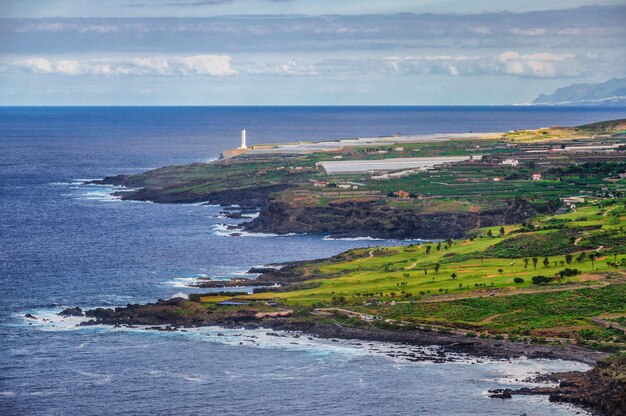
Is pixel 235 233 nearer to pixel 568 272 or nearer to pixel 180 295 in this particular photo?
pixel 180 295

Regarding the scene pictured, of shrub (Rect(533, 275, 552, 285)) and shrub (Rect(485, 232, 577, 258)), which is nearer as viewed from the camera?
shrub (Rect(533, 275, 552, 285))

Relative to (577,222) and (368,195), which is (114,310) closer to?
(577,222)

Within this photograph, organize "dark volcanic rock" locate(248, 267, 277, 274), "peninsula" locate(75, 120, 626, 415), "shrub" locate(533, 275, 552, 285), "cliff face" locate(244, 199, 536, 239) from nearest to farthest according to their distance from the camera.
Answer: "peninsula" locate(75, 120, 626, 415) < "shrub" locate(533, 275, 552, 285) < "dark volcanic rock" locate(248, 267, 277, 274) < "cliff face" locate(244, 199, 536, 239)

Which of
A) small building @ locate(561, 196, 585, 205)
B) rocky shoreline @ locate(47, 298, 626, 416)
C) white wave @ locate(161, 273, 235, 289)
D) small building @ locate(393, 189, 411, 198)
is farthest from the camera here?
small building @ locate(393, 189, 411, 198)

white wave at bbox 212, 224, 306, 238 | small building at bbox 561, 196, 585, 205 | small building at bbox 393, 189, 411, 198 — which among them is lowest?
white wave at bbox 212, 224, 306, 238

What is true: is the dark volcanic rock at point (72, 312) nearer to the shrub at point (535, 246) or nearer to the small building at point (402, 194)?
the shrub at point (535, 246)

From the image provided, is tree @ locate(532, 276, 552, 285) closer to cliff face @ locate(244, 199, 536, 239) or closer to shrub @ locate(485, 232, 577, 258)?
shrub @ locate(485, 232, 577, 258)

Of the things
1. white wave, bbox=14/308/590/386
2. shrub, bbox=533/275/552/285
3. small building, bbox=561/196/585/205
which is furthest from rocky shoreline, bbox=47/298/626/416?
small building, bbox=561/196/585/205

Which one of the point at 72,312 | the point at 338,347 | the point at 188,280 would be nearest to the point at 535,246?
the point at 338,347

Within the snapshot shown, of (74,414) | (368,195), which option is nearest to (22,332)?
(74,414)
